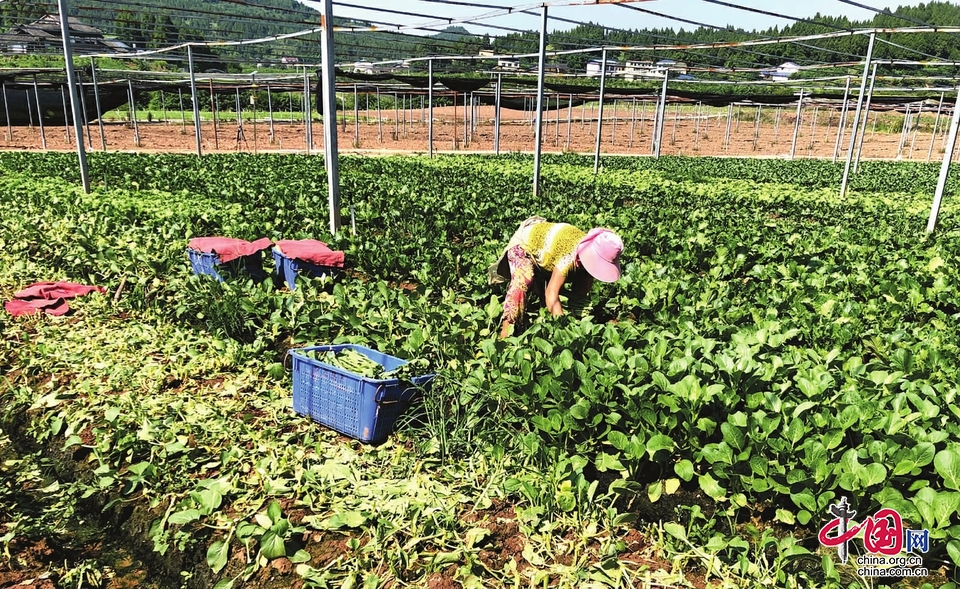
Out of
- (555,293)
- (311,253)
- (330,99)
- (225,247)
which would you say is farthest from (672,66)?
(555,293)

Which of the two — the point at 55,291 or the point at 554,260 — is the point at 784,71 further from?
the point at 55,291

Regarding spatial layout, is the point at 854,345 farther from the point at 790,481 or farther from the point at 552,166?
the point at 552,166

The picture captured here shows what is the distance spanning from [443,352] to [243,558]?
5.54ft

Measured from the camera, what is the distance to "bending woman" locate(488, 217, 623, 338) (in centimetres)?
415

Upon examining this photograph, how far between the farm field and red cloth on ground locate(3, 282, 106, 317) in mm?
145

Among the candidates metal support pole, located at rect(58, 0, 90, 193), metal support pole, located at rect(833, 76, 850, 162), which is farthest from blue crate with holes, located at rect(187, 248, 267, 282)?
metal support pole, located at rect(833, 76, 850, 162)

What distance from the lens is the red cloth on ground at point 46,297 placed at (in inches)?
215

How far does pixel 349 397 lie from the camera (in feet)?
11.7

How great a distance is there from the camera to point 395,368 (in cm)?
379

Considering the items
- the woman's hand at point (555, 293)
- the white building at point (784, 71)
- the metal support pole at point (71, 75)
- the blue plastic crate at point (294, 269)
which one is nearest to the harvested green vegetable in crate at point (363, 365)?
the woman's hand at point (555, 293)

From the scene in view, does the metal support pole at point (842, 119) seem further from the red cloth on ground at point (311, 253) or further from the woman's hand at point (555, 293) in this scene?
the woman's hand at point (555, 293)

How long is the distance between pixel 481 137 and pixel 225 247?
36.7m

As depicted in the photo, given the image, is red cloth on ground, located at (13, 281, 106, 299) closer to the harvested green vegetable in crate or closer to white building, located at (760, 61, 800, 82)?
the harvested green vegetable in crate

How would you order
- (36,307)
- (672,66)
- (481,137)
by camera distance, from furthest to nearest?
(481,137), (672,66), (36,307)
